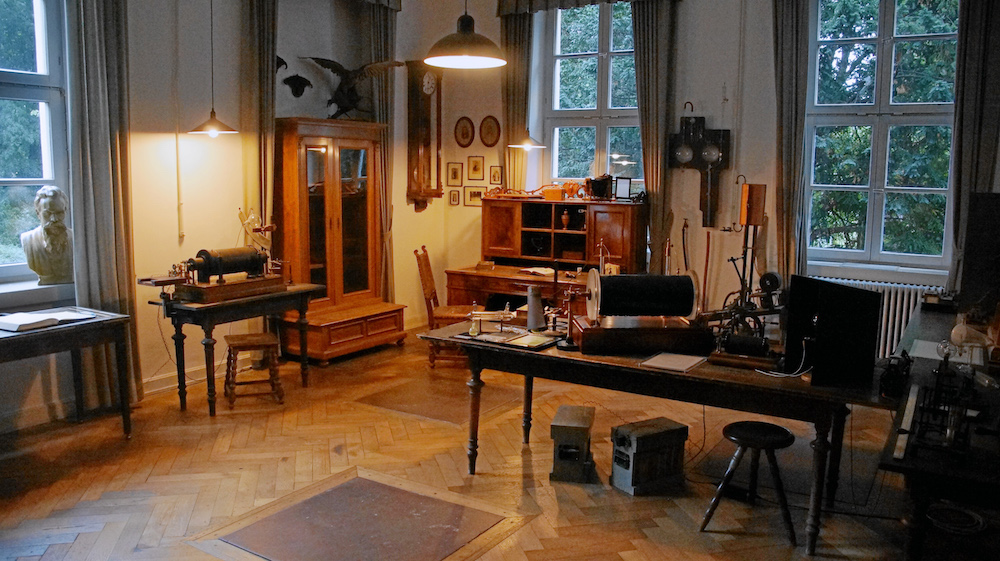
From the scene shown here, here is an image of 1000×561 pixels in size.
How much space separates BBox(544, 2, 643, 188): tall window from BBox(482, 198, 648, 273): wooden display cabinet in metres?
0.61

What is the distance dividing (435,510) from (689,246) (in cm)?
396

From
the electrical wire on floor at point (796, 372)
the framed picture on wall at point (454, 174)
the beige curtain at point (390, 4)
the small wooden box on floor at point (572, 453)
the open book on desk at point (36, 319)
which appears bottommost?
the small wooden box on floor at point (572, 453)

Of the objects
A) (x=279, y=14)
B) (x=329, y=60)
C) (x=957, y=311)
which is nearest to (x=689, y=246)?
(x=957, y=311)

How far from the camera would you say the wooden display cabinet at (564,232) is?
699 centimetres

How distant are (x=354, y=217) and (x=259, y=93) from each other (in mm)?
1347

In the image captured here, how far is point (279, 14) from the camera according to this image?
6.93m

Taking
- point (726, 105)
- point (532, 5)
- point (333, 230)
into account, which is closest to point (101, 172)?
point (333, 230)

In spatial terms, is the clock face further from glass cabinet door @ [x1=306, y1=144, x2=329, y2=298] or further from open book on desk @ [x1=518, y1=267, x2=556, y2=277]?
open book on desk @ [x1=518, y1=267, x2=556, y2=277]

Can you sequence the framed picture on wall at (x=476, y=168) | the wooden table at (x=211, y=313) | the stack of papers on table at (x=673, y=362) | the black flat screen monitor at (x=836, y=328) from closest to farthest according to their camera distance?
the black flat screen monitor at (x=836, y=328) < the stack of papers on table at (x=673, y=362) < the wooden table at (x=211, y=313) < the framed picture on wall at (x=476, y=168)

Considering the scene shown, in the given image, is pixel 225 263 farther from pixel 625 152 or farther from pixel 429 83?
pixel 625 152

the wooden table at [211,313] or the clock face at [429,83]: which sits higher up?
the clock face at [429,83]

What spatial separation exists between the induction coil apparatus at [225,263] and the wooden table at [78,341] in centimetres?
67

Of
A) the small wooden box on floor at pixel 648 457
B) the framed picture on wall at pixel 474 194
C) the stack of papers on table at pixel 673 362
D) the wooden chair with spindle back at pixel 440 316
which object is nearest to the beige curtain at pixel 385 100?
the wooden chair with spindle back at pixel 440 316

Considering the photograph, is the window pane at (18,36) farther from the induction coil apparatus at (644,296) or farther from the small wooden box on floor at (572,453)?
the small wooden box on floor at (572,453)
